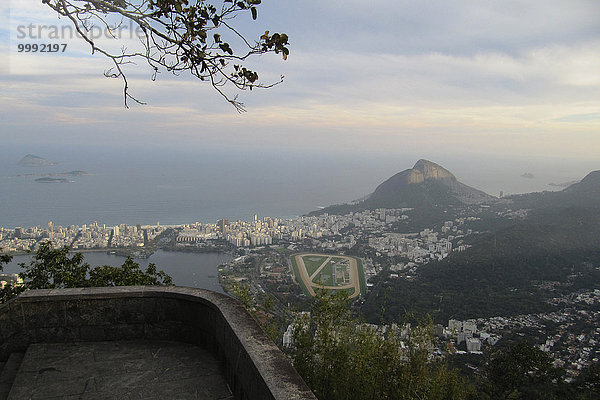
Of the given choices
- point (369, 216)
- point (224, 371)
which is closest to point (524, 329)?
point (224, 371)

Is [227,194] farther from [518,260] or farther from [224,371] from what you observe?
[224,371]

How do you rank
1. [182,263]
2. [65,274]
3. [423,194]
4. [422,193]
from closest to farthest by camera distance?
[65,274], [182,263], [423,194], [422,193]

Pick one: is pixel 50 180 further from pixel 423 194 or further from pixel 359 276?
pixel 359 276

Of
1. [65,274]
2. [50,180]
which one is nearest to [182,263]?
[65,274]

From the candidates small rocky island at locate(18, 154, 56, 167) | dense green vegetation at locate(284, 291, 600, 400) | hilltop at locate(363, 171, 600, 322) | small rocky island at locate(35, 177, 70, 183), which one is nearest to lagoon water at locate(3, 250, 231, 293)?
hilltop at locate(363, 171, 600, 322)

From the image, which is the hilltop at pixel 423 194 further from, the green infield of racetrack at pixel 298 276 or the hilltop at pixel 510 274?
the green infield of racetrack at pixel 298 276

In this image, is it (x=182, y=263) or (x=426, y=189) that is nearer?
(x=182, y=263)
